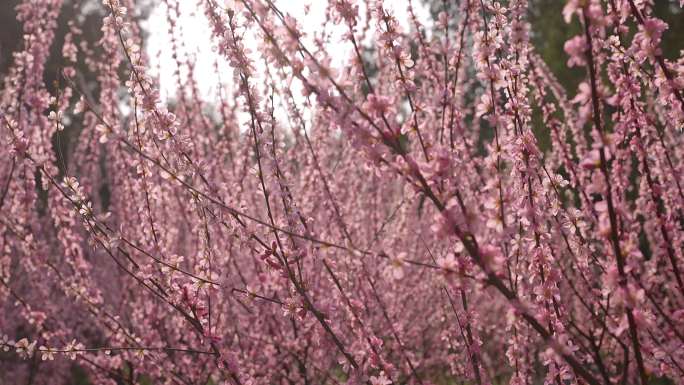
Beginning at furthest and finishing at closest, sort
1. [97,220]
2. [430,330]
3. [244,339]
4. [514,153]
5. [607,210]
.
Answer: [430,330] < [244,339] < [97,220] < [514,153] < [607,210]

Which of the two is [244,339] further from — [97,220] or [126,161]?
[97,220]

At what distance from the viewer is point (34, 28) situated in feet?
12.5

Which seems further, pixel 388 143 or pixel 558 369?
pixel 558 369

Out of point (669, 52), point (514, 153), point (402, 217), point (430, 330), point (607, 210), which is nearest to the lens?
point (607, 210)

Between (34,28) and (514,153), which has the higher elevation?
(34,28)

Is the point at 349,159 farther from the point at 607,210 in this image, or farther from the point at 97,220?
the point at 607,210

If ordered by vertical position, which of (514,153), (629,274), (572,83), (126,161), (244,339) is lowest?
(629,274)

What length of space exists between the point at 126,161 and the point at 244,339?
144 centimetres

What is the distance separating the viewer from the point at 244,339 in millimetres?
4109

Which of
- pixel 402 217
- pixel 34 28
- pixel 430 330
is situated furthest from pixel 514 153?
pixel 430 330

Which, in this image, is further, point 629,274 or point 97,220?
point 97,220

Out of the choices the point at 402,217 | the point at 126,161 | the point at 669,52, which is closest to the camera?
the point at 126,161

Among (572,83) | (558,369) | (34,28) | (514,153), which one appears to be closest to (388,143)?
(514,153)

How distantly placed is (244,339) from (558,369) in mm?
2569
